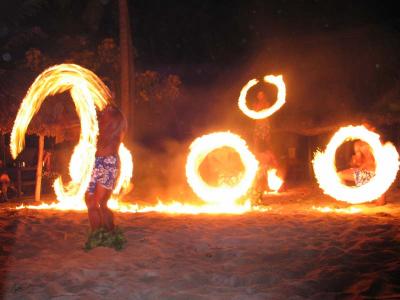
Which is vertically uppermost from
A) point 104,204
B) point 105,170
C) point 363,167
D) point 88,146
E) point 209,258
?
point 88,146

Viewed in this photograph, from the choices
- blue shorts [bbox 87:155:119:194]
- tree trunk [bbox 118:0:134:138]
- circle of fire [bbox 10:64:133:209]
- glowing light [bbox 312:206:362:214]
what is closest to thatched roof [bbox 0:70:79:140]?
tree trunk [bbox 118:0:134:138]

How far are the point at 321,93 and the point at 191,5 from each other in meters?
5.42

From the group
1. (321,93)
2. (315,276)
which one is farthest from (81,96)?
(321,93)

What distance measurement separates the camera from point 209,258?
19.0ft

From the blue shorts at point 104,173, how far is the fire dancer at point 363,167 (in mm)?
5479

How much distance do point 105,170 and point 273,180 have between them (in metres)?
7.68

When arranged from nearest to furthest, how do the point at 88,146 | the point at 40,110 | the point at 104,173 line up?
1. the point at 104,173
2. the point at 88,146
3. the point at 40,110

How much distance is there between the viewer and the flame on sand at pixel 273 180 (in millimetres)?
13055

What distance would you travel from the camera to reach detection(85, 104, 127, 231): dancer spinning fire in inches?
243

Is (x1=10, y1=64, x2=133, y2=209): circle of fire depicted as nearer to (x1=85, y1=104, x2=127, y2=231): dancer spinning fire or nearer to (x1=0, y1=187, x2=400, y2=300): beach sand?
(x1=0, y1=187, x2=400, y2=300): beach sand

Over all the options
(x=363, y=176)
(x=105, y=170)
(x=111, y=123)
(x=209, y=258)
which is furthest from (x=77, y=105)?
(x=363, y=176)

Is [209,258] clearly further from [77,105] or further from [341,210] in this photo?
[77,105]

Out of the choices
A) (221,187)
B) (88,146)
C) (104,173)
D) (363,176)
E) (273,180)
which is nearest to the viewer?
(104,173)

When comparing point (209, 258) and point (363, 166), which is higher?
point (363, 166)
